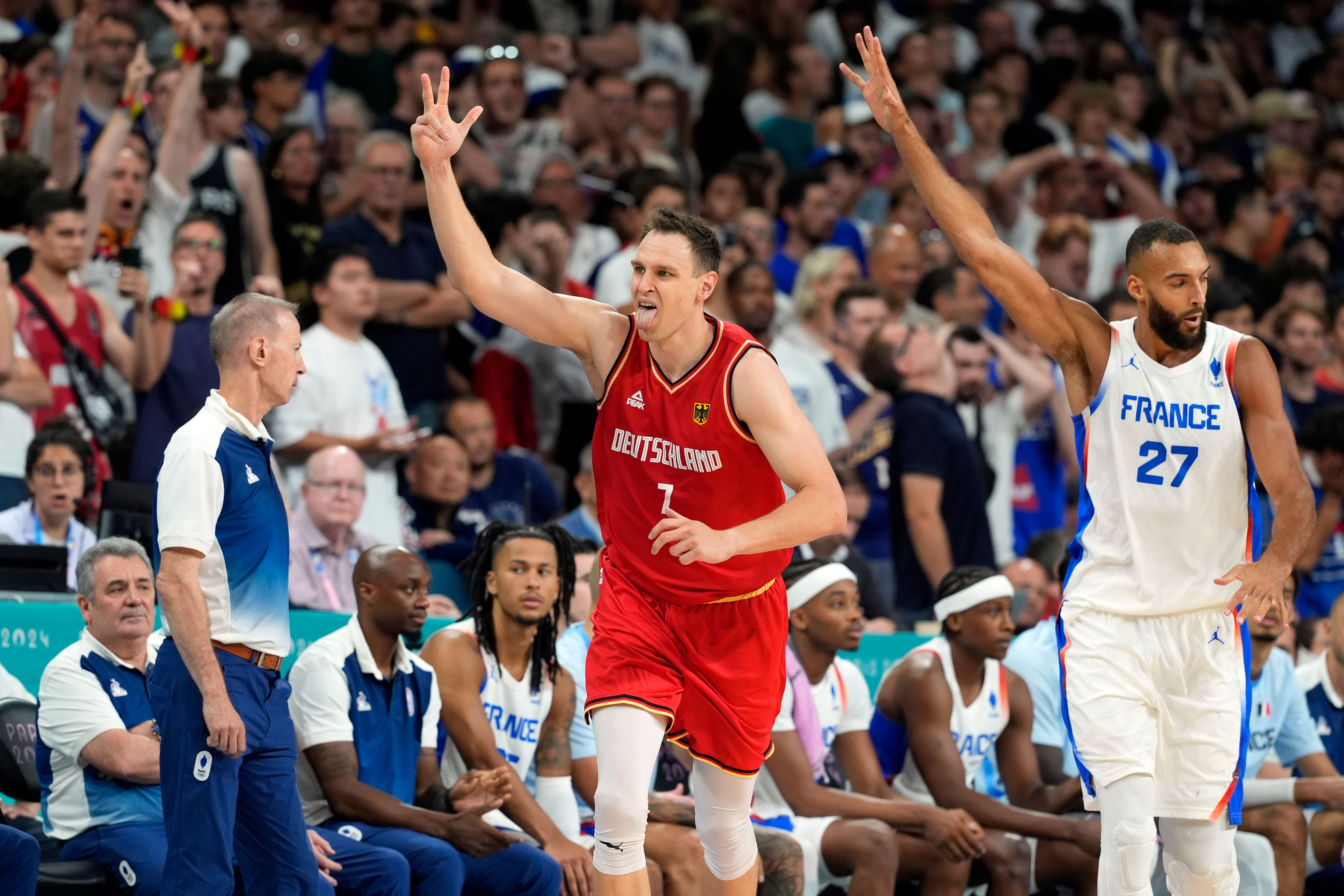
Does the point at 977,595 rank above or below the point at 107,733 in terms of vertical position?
above

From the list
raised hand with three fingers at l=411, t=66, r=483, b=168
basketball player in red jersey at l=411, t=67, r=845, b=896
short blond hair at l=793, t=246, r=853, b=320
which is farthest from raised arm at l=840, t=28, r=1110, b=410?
short blond hair at l=793, t=246, r=853, b=320

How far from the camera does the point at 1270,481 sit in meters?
5.70

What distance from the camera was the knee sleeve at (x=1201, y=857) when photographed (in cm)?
585

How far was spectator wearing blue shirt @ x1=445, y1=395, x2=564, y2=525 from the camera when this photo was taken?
9742mm

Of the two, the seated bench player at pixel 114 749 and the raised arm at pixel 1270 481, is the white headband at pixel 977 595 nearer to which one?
the raised arm at pixel 1270 481

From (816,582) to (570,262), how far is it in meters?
4.17

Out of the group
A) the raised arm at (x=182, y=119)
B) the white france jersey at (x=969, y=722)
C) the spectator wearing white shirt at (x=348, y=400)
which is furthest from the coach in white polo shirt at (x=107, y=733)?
the raised arm at (x=182, y=119)

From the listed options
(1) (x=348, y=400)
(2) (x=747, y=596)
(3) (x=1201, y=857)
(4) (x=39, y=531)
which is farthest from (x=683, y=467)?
(1) (x=348, y=400)

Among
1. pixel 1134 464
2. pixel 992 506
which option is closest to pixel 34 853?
pixel 1134 464

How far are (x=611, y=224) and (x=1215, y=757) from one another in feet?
23.3

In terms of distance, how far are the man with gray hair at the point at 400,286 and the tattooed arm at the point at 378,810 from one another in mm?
3814

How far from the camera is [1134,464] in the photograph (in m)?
5.83

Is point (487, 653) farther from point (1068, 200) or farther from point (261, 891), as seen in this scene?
point (1068, 200)

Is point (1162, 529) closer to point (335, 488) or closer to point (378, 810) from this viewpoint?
point (378, 810)
